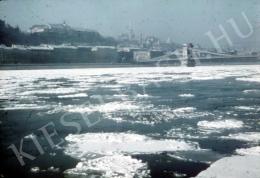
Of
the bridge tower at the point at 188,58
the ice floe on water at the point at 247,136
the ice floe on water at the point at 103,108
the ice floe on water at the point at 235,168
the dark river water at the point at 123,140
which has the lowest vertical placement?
the ice floe on water at the point at 103,108

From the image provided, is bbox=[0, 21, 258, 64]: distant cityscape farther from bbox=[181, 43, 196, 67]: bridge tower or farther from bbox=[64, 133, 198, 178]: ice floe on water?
bbox=[64, 133, 198, 178]: ice floe on water

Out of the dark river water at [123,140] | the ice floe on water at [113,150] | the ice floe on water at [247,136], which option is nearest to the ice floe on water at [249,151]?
the dark river water at [123,140]

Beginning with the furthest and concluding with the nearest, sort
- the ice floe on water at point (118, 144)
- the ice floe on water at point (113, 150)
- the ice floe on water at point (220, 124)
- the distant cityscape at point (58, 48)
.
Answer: the distant cityscape at point (58, 48)
the ice floe on water at point (220, 124)
the ice floe on water at point (118, 144)
the ice floe on water at point (113, 150)

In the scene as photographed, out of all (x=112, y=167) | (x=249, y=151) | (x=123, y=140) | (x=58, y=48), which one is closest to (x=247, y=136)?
(x=249, y=151)

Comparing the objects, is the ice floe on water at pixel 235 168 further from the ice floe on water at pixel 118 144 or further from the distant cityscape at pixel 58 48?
the distant cityscape at pixel 58 48

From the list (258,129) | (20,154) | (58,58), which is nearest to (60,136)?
(20,154)

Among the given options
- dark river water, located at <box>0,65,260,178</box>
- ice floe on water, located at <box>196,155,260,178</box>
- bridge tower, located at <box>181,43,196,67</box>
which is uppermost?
bridge tower, located at <box>181,43,196,67</box>

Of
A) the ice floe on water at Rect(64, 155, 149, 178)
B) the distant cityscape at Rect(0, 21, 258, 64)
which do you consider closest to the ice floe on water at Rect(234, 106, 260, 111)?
the ice floe on water at Rect(64, 155, 149, 178)
